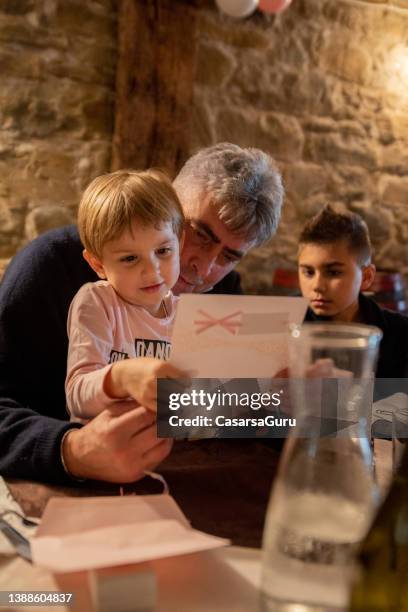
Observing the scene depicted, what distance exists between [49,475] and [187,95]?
2.19m

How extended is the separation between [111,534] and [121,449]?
184 millimetres

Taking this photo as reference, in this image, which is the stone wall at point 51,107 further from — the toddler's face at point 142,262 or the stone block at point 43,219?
the toddler's face at point 142,262

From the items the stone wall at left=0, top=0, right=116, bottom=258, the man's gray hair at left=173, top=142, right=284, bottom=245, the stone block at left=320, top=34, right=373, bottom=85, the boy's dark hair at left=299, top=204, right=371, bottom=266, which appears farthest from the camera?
the stone block at left=320, top=34, right=373, bottom=85

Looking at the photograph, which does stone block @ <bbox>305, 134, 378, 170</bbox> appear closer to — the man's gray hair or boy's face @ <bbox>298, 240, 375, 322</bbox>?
boy's face @ <bbox>298, 240, 375, 322</bbox>

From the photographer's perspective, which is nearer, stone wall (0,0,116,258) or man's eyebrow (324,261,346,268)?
man's eyebrow (324,261,346,268)

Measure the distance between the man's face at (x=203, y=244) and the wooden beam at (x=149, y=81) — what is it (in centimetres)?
132

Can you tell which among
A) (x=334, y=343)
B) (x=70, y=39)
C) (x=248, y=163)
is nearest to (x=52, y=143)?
(x=70, y=39)

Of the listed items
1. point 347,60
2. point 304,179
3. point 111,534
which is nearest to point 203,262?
point 111,534

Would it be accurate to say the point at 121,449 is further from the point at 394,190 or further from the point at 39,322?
the point at 394,190

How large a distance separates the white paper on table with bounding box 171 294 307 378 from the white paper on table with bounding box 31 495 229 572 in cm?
14

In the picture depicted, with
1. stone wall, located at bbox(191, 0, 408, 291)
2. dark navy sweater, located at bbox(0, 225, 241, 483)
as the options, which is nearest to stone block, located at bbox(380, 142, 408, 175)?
stone wall, located at bbox(191, 0, 408, 291)

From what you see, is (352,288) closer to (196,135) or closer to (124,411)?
(124,411)

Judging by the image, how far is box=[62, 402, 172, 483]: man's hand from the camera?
68 cm

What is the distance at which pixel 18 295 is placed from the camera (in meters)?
1.03
